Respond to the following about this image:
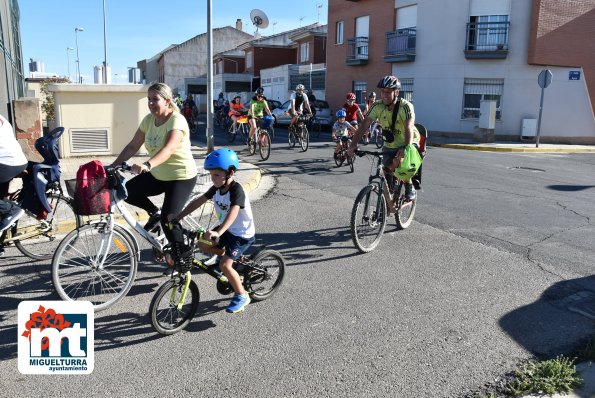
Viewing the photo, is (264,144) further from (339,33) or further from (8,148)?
(339,33)

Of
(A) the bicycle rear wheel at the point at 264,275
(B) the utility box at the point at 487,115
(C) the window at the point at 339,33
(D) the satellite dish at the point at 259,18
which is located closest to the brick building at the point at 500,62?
(B) the utility box at the point at 487,115

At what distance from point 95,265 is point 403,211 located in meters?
4.27

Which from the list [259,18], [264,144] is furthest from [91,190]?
[259,18]

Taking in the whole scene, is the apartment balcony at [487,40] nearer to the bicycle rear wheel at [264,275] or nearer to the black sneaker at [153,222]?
the bicycle rear wheel at [264,275]

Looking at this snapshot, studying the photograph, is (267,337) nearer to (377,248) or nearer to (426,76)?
(377,248)

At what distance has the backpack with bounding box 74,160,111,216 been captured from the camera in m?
4.08

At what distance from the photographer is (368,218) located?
6258mm

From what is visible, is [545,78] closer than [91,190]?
No

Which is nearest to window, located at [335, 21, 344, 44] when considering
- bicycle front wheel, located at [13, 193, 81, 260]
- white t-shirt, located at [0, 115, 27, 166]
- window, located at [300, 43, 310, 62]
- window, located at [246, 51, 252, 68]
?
window, located at [300, 43, 310, 62]

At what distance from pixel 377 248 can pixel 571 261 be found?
7.03 feet

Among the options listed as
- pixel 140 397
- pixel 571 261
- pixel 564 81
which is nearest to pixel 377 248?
pixel 571 261

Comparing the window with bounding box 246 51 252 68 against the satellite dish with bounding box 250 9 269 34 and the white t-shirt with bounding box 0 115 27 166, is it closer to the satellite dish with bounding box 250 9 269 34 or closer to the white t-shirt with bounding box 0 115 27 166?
the satellite dish with bounding box 250 9 269 34

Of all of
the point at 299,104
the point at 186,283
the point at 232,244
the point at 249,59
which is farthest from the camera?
the point at 249,59

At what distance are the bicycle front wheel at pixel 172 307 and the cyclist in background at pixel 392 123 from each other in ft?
9.81
